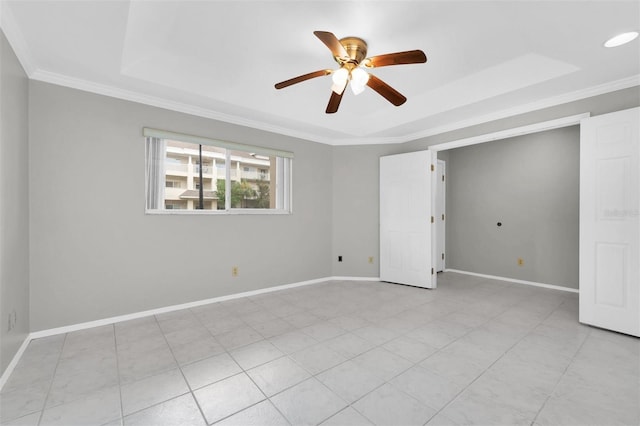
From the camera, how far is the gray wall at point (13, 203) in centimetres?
189

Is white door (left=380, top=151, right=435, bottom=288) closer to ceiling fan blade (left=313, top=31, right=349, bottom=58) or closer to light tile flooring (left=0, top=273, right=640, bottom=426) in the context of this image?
light tile flooring (left=0, top=273, right=640, bottom=426)

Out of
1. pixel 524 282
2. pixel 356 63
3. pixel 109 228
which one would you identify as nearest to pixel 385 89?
pixel 356 63

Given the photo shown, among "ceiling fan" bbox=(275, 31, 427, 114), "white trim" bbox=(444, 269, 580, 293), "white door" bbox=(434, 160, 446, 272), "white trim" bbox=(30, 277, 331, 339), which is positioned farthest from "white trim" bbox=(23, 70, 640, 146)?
"white trim" bbox=(444, 269, 580, 293)

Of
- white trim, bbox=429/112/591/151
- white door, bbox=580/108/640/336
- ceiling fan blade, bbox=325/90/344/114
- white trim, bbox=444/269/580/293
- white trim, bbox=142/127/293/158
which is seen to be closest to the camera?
ceiling fan blade, bbox=325/90/344/114

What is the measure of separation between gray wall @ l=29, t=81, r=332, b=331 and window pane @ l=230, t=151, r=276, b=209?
0.72ft

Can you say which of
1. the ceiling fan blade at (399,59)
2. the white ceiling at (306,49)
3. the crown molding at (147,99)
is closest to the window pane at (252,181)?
the crown molding at (147,99)

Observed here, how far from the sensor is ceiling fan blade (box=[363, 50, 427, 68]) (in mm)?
1820

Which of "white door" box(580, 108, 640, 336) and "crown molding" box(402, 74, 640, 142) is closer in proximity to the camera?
"white door" box(580, 108, 640, 336)

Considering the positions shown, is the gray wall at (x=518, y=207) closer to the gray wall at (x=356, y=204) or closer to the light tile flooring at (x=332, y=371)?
the gray wall at (x=356, y=204)

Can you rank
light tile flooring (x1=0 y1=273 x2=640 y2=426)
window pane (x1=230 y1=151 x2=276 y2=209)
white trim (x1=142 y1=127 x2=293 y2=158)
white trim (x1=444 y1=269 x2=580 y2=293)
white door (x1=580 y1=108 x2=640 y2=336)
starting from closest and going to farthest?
1. light tile flooring (x1=0 y1=273 x2=640 y2=426)
2. white door (x1=580 y1=108 x2=640 y2=336)
3. white trim (x1=142 y1=127 x2=293 y2=158)
4. window pane (x1=230 y1=151 x2=276 y2=209)
5. white trim (x1=444 y1=269 x2=580 y2=293)

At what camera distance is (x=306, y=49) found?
2.44m

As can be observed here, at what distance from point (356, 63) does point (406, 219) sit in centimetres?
273

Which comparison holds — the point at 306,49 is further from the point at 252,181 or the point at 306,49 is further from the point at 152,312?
the point at 152,312

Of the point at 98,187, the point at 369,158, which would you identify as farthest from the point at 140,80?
the point at 369,158
